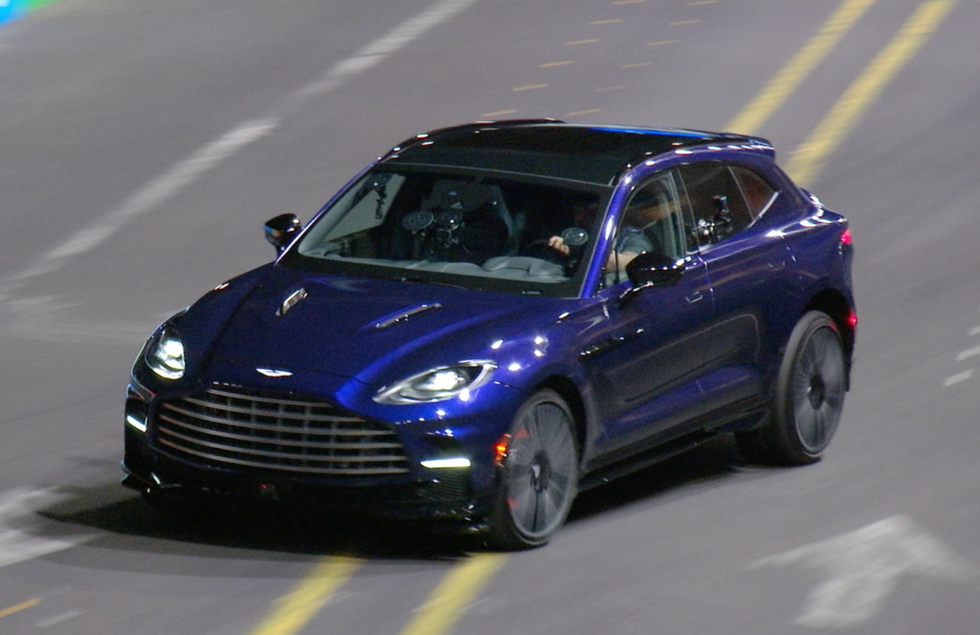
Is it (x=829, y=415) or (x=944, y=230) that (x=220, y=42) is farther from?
(x=829, y=415)

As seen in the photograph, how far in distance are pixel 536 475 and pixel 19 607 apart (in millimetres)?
2029

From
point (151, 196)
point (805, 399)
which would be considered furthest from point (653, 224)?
point (151, 196)

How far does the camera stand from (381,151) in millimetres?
16000

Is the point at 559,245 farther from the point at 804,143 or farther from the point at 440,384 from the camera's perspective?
the point at 804,143

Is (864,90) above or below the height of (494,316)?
above

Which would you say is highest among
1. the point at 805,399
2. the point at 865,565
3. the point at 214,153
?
the point at 214,153

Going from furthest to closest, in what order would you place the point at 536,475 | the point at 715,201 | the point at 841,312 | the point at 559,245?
1. the point at 841,312
2. the point at 715,201
3. the point at 559,245
4. the point at 536,475

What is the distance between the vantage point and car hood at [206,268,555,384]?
6879 mm

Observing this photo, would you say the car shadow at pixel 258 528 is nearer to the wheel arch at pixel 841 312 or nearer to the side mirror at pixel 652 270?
the side mirror at pixel 652 270

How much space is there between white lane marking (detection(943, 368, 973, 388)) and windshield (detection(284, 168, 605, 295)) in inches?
132

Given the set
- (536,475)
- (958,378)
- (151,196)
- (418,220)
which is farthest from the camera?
(151,196)

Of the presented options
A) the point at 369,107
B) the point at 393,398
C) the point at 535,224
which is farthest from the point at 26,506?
the point at 369,107

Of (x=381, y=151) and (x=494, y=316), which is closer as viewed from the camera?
(x=494, y=316)

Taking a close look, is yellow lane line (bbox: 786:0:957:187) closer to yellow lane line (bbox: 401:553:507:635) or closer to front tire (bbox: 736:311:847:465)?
front tire (bbox: 736:311:847:465)
